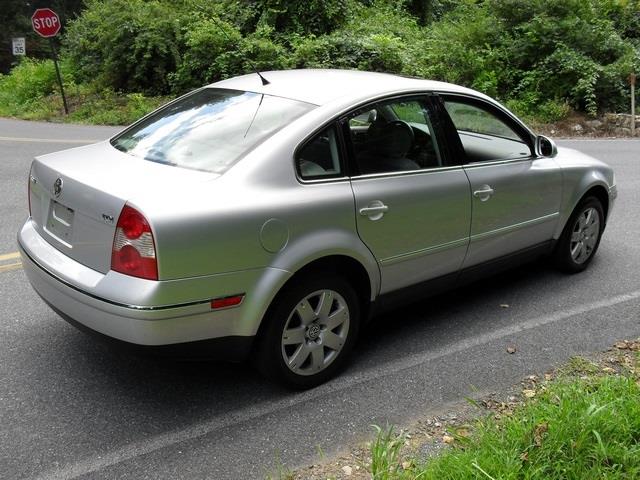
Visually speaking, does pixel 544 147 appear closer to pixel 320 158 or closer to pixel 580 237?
pixel 580 237

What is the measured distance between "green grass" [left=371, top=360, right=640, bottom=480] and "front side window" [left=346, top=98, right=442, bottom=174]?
5.21 ft

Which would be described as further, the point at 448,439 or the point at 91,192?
the point at 91,192

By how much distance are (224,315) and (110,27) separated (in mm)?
18750

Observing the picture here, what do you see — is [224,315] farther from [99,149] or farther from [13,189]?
[13,189]

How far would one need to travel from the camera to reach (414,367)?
393cm

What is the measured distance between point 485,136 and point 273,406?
2.64 meters

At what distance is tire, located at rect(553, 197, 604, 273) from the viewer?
5.34 metres

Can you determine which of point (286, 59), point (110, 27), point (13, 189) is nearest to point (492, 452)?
point (13, 189)

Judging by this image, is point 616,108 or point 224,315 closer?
point 224,315

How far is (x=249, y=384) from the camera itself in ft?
12.1

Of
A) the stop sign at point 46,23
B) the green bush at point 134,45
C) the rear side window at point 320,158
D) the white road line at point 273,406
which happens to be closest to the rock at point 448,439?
the white road line at point 273,406

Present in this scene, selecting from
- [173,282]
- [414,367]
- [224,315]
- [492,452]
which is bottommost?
[414,367]

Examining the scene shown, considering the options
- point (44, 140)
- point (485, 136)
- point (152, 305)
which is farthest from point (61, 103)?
point (152, 305)

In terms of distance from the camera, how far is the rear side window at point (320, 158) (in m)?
3.52
